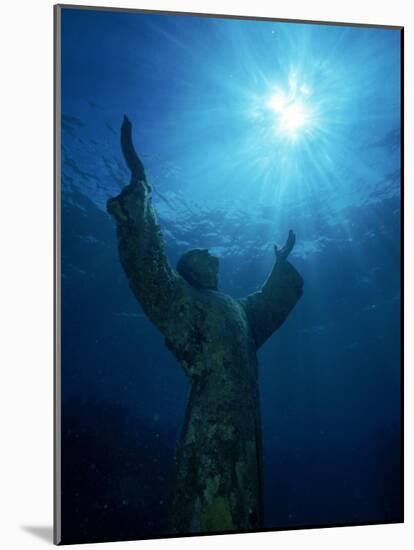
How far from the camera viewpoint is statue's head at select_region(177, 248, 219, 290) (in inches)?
244

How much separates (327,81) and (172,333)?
1.93 metres

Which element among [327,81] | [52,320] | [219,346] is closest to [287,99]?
[327,81]

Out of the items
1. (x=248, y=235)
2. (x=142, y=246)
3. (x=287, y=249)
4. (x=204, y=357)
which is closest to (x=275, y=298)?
(x=287, y=249)

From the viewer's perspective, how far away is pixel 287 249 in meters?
6.35

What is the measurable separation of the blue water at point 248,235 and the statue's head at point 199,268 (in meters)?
0.07

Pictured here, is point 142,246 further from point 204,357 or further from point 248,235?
point 204,357

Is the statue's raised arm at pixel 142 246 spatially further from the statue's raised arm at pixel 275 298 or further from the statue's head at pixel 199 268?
the statue's raised arm at pixel 275 298

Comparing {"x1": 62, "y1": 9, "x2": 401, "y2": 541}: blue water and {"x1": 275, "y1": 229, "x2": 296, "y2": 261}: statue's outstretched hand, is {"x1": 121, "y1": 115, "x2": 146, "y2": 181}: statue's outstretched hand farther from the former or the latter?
{"x1": 275, "y1": 229, "x2": 296, "y2": 261}: statue's outstretched hand

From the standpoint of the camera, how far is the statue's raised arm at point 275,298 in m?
6.34

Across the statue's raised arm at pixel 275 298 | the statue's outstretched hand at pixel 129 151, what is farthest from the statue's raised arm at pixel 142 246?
A: the statue's raised arm at pixel 275 298

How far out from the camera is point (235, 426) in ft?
20.4

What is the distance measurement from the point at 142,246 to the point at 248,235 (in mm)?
685

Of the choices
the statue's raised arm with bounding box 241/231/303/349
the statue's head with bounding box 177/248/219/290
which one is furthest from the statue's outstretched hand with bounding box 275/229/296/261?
the statue's head with bounding box 177/248/219/290

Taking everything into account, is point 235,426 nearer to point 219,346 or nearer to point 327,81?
point 219,346
